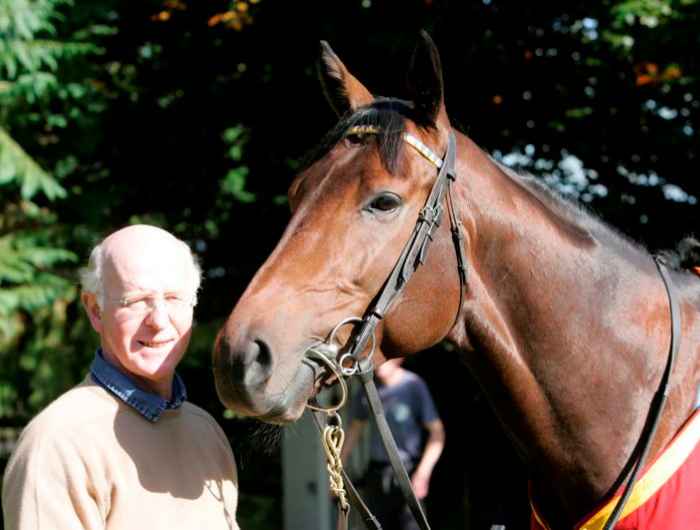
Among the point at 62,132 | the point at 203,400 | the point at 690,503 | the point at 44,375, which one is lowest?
the point at 203,400

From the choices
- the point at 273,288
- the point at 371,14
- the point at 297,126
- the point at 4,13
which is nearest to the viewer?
the point at 273,288

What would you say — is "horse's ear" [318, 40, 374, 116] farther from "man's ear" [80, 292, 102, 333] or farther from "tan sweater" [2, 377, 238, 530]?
"tan sweater" [2, 377, 238, 530]

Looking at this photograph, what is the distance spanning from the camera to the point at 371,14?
6.21m

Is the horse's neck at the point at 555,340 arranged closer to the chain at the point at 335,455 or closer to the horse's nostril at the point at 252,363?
the chain at the point at 335,455

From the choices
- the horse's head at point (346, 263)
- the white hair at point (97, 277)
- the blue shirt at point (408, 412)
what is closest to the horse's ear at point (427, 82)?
the horse's head at point (346, 263)

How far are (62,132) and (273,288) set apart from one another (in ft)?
17.1

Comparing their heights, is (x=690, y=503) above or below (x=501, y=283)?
below

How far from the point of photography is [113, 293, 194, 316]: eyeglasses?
2252 mm

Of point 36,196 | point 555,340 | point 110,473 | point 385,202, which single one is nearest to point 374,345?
point 385,202

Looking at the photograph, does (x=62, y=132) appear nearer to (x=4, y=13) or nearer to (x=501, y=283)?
(x=4, y=13)

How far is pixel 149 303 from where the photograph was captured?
2.28 m

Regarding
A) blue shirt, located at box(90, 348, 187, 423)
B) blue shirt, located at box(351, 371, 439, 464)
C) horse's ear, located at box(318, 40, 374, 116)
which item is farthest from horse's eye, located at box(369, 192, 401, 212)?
blue shirt, located at box(351, 371, 439, 464)

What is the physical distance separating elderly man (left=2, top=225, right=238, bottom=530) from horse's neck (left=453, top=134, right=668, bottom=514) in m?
0.81

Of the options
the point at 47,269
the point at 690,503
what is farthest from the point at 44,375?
the point at 690,503
